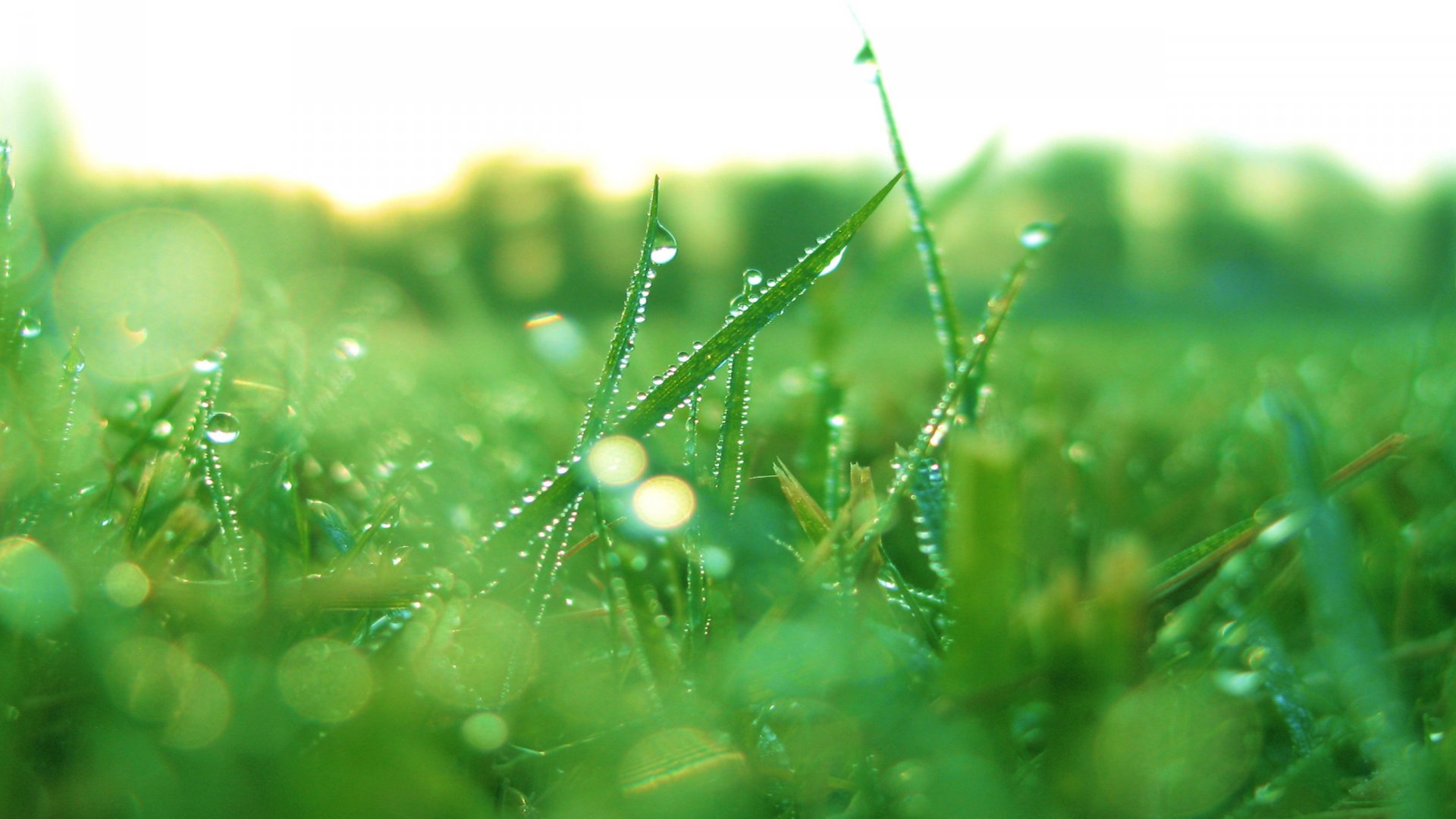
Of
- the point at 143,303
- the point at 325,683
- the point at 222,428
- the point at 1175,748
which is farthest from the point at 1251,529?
the point at 143,303

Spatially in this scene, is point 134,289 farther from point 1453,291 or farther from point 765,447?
point 1453,291

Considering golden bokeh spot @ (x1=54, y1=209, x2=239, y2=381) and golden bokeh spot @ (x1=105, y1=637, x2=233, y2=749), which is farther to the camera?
golden bokeh spot @ (x1=54, y1=209, x2=239, y2=381)

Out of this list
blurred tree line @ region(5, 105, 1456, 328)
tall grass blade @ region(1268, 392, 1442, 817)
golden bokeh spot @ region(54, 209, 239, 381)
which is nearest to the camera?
tall grass blade @ region(1268, 392, 1442, 817)

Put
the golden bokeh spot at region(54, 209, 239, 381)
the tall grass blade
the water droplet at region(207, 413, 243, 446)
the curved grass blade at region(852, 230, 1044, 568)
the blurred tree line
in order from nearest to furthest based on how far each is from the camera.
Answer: the tall grass blade < the curved grass blade at region(852, 230, 1044, 568) < the water droplet at region(207, 413, 243, 446) < the golden bokeh spot at region(54, 209, 239, 381) < the blurred tree line

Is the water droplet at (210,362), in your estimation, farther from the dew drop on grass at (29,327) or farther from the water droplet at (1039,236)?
the water droplet at (1039,236)

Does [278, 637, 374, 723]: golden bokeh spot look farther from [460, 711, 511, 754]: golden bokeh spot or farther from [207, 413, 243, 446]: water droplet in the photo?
[207, 413, 243, 446]: water droplet

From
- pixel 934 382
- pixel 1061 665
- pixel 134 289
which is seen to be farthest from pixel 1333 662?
pixel 134 289

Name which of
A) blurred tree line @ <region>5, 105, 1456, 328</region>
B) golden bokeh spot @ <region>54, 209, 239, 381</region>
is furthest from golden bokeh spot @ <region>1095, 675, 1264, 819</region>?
blurred tree line @ <region>5, 105, 1456, 328</region>
